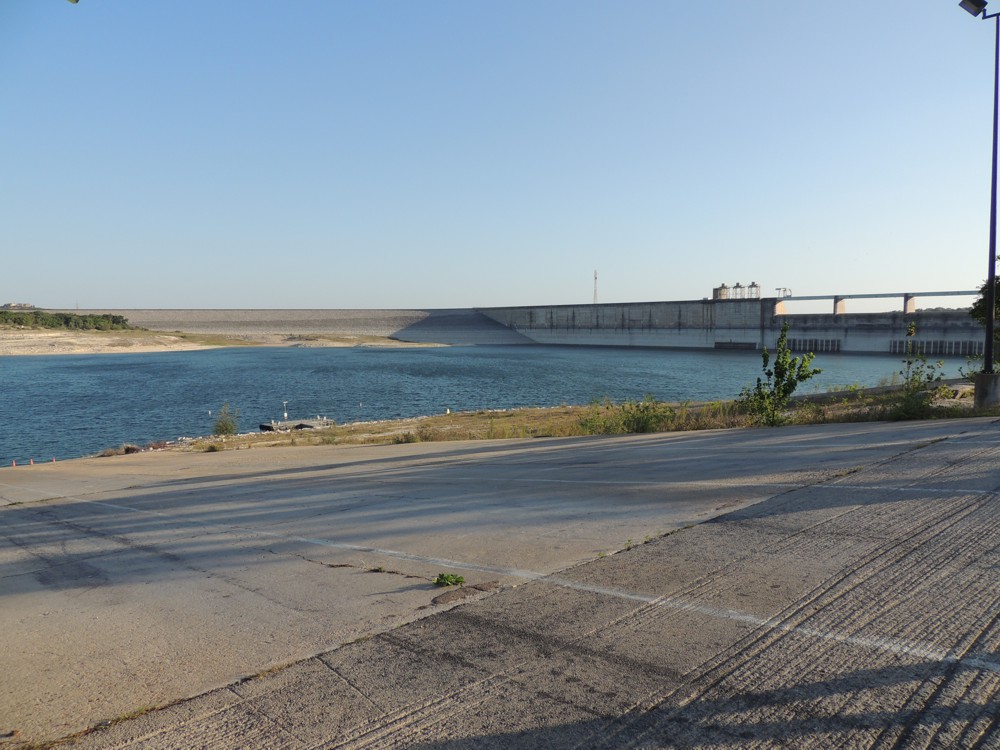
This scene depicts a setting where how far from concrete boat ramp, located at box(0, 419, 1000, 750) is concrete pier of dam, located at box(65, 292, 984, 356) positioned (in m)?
→ 62.0

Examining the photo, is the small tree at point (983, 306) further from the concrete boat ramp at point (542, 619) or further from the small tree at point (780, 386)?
the concrete boat ramp at point (542, 619)

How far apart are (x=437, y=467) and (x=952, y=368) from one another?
236 ft

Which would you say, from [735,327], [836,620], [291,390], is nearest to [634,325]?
[735,327]

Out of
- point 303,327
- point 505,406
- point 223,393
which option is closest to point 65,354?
point 303,327

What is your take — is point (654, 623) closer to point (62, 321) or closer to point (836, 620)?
point (836, 620)

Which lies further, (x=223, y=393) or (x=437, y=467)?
(x=223, y=393)

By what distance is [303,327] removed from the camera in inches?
5723

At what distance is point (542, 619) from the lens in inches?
163

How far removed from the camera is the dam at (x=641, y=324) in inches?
3514

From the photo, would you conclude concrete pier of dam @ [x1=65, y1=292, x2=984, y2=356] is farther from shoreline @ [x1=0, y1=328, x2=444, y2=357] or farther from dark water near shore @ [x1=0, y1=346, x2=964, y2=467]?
dark water near shore @ [x1=0, y1=346, x2=964, y2=467]

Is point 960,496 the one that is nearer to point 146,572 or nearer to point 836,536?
point 836,536

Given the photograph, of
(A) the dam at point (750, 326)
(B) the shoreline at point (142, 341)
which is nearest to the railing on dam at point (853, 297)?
(A) the dam at point (750, 326)

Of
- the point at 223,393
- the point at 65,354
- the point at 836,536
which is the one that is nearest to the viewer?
the point at 836,536

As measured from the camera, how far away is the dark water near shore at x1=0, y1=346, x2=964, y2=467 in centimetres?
3331
